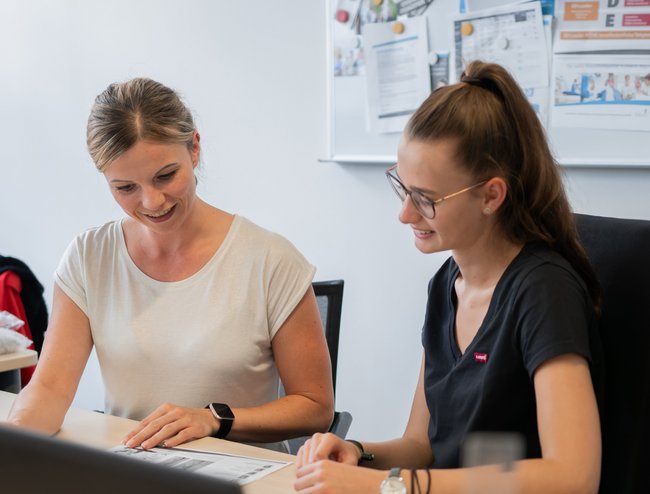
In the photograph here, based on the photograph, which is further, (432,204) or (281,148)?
(281,148)

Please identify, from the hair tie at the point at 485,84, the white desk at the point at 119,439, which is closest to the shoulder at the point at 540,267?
the hair tie at the point at 485,84

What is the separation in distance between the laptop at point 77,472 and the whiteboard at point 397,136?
199cm

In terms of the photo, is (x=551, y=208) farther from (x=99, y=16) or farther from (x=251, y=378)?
(x=99, y=16)

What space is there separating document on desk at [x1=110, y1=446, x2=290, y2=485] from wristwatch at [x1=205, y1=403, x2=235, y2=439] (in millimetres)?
132

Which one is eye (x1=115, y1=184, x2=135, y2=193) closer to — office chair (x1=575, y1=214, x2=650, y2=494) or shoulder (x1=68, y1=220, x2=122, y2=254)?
→ shoulder (x1=68, y1=220, x2=122, y2=254)

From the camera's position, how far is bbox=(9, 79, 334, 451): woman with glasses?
1.66 metres

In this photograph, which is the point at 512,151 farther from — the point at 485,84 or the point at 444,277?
the point at 444,277

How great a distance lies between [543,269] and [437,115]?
0.94ft

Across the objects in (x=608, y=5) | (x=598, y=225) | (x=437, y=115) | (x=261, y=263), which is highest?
(x=608, y=5)

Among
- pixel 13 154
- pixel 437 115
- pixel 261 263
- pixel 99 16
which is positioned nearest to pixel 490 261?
pixel 437 115

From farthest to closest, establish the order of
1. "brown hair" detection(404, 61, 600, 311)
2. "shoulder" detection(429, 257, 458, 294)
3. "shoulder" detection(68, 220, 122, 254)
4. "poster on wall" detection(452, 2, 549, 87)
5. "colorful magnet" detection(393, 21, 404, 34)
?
1. "colorful magnet" detection(393, 21, 404, 34)
2. "poster on wall" detection(452, 2, 549, 87)
3. "shoulder" detection(68, 220, 122, 254)
4. "shoulder" detection(429, 257, 458, 294)
5. "brown hair" detection(404, 61, 600, 311)

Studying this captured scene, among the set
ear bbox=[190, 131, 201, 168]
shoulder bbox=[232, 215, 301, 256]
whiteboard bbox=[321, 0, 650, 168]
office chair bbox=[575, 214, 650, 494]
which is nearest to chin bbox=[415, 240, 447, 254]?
office chair bbox=[575, 214, 650, 494]

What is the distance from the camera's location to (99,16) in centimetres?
344

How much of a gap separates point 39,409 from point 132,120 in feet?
1.85
